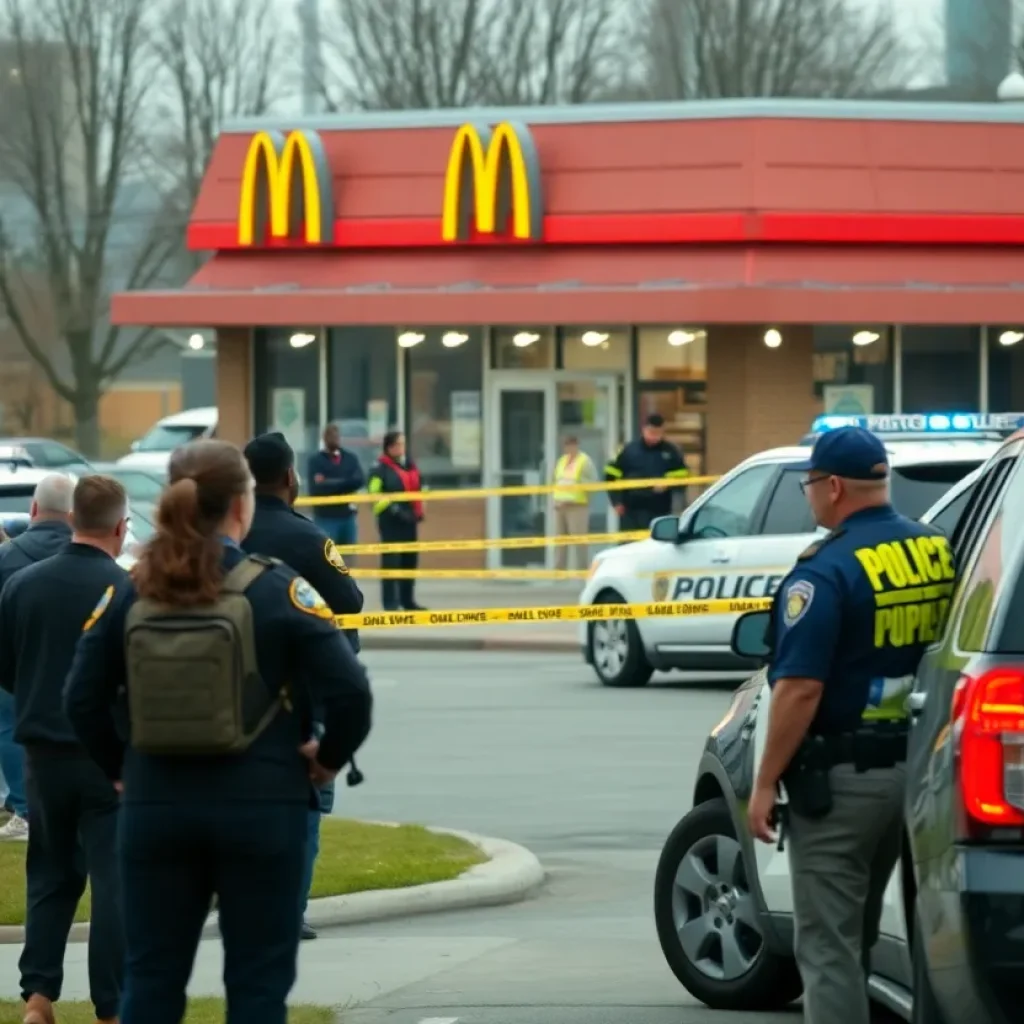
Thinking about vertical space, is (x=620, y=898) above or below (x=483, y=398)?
below

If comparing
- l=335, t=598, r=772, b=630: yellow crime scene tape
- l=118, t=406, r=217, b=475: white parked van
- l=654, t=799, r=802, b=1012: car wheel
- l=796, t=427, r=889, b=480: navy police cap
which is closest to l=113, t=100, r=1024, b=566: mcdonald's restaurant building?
l=118, t=406, r=217, b=475: white parked van

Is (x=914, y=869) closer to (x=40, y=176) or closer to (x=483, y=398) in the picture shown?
(x=483, y=398)

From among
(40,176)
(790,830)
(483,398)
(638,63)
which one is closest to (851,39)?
(638,63)

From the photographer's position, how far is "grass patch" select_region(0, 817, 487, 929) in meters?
10.2

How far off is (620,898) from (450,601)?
56.1 ft

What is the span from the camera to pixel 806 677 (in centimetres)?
600

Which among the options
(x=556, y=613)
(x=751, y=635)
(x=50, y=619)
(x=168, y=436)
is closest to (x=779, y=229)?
(x=556, y=613)

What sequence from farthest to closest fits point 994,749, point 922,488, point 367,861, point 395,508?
point 395,508, point 922,488, point 367,861, point 994,749

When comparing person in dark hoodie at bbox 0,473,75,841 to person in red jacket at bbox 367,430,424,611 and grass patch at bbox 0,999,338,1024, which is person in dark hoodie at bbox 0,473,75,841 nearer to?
grass patch at bbox 0,999,338,1024

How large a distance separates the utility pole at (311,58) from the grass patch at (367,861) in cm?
4466

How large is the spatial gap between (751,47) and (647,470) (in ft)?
109

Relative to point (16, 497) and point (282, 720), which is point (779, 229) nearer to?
point (16, 497)

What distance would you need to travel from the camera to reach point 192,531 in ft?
18.2

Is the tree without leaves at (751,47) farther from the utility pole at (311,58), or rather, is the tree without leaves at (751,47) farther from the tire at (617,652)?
the tire at (617,652)
